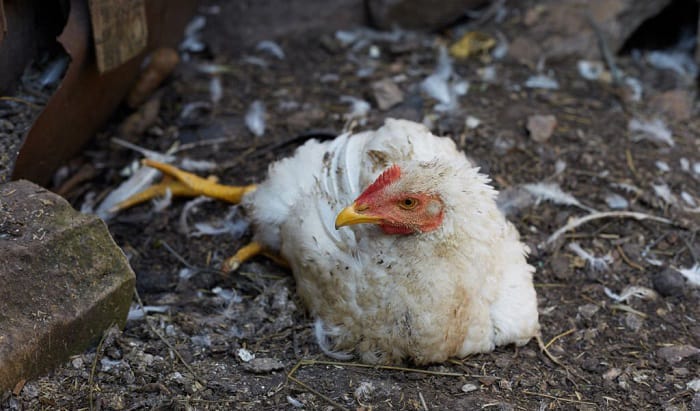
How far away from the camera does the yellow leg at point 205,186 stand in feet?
13.9

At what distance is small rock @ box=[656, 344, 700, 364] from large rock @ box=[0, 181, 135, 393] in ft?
8.24

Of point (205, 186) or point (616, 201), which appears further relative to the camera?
point (616, 201)

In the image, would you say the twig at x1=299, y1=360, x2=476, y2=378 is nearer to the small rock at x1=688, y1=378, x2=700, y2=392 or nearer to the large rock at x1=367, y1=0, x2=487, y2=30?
the small rock at x1=688, y1=378, x2=700, y2=392

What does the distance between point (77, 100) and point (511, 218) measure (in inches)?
103

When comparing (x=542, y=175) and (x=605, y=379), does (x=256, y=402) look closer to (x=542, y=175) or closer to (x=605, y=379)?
(x=605, y=379)

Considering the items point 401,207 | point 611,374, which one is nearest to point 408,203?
point 401,207

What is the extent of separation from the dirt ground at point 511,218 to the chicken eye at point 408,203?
77 cm

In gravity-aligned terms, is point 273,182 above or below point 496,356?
above

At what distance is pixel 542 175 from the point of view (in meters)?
4.59

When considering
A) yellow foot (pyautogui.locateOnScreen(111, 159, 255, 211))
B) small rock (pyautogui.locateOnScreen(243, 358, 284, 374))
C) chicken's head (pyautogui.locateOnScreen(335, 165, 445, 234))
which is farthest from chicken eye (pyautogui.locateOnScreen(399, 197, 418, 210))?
yellow foot (pyautogui.locateOnScreen(111, 159, 255, 211))

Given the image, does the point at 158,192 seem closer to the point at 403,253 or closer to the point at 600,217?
the point at 403,253

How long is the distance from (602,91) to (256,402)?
3779mm

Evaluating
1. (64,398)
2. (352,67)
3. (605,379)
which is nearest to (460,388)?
(605,379)

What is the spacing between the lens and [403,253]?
3127 millimetres
